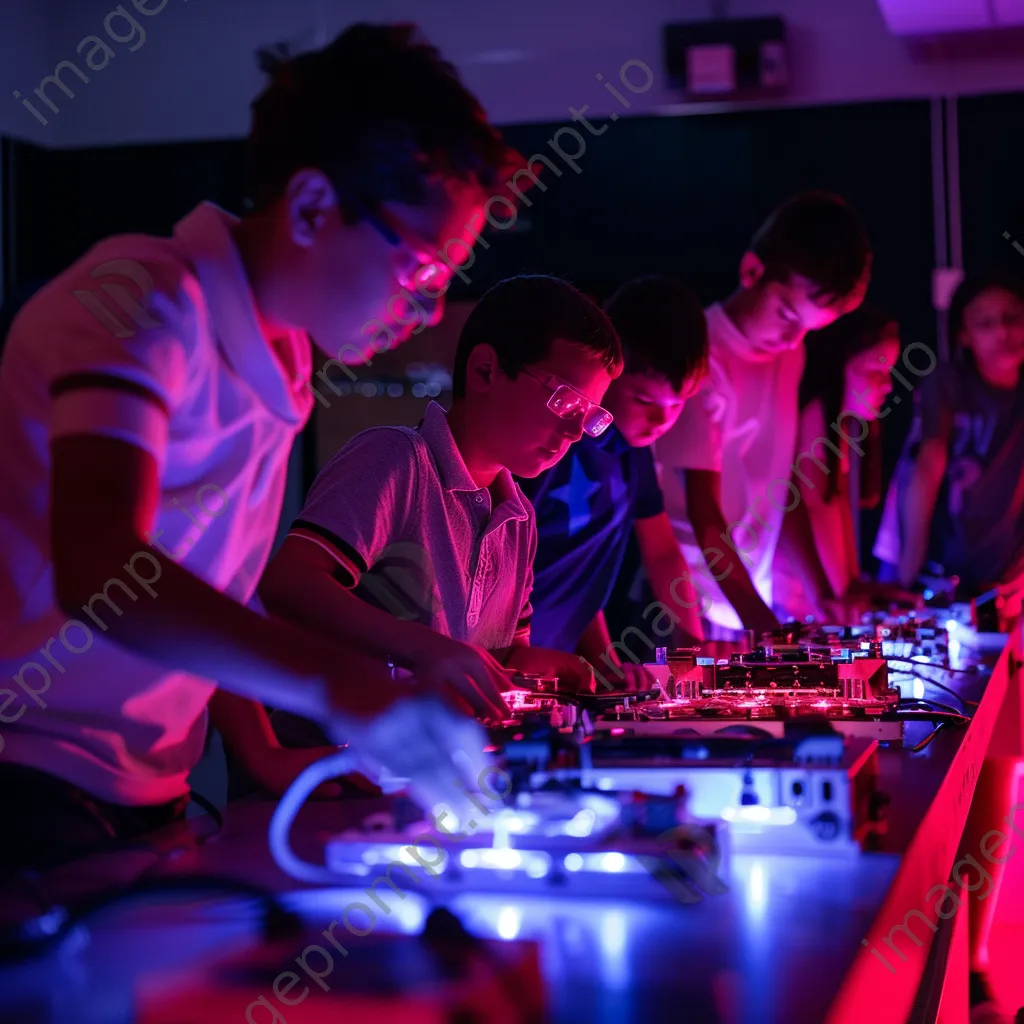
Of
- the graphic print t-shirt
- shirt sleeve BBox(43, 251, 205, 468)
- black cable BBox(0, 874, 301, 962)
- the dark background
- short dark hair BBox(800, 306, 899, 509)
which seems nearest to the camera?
black cable BBox(0, 874, 301, 962)

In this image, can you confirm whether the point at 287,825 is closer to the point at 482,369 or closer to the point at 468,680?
the point at 468,680

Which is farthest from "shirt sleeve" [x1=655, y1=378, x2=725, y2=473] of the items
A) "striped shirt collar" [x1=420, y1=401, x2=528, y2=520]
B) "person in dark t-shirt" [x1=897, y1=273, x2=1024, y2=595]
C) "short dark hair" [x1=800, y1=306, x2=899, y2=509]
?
"person in dark t-shirt" [x1=897, y1=273, x2=1024, y2=595]

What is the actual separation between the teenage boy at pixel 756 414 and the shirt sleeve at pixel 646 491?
0.34m

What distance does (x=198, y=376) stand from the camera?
987 millimetres

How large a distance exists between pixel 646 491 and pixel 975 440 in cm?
191

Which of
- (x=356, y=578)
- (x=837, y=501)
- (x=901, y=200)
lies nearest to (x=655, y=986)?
(x=356, y=578)

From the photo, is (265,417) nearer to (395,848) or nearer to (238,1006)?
(395,848)

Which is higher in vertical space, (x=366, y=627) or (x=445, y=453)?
(x=445, y=453)

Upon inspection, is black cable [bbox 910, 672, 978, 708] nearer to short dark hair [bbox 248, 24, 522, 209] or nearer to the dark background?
short dark hair [bbox 248, 24, 522, 209]

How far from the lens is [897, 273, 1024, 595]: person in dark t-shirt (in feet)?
12.5

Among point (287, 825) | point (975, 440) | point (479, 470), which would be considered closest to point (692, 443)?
point (479, 470)

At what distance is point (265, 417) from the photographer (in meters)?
1.09

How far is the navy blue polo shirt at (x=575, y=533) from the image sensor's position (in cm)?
212

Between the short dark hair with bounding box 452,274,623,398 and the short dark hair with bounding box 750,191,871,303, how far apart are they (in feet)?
3.97
